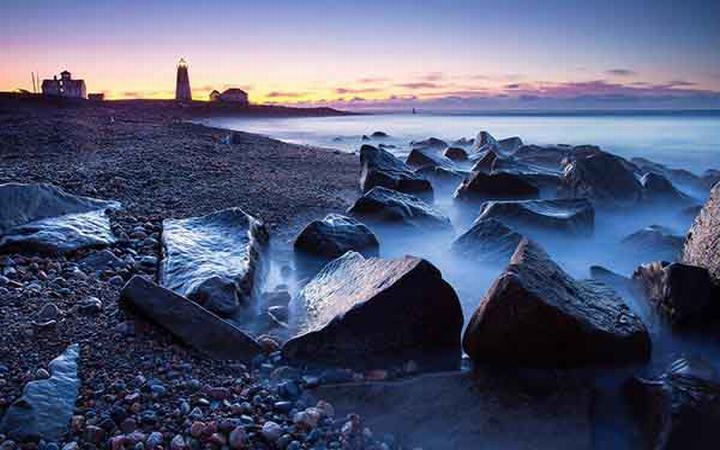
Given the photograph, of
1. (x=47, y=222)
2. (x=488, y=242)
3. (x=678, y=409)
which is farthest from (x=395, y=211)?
(x=678, y=409)

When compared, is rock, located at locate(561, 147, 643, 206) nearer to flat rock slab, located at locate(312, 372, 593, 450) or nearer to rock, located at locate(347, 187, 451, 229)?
rock, located at locate(347, 187, 451, 229)

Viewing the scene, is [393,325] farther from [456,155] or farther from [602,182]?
[456,155]

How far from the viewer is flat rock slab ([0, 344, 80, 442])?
1717 millimetres

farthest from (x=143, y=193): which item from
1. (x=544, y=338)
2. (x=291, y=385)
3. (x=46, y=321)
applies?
(x=544, y=338)

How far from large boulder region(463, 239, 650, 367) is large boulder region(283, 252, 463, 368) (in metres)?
0.15

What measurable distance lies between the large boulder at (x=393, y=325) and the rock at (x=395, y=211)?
231cm

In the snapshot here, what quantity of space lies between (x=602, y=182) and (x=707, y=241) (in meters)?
3.21

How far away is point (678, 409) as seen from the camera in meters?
1.90

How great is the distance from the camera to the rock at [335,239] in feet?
12.7

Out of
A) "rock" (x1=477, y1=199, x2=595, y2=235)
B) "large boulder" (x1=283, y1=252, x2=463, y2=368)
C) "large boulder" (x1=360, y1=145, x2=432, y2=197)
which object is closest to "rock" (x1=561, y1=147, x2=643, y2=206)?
"rock" (x1=477, y1=199, x2=595, y2=235)

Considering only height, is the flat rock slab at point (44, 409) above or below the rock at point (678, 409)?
above

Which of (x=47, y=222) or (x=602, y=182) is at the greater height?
(x=47, y=222)

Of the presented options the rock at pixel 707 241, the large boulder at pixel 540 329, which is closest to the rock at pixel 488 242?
the rock at pixel 707 241

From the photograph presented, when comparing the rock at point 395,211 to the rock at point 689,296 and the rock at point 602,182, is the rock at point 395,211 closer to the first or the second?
the rock at point 602,182
